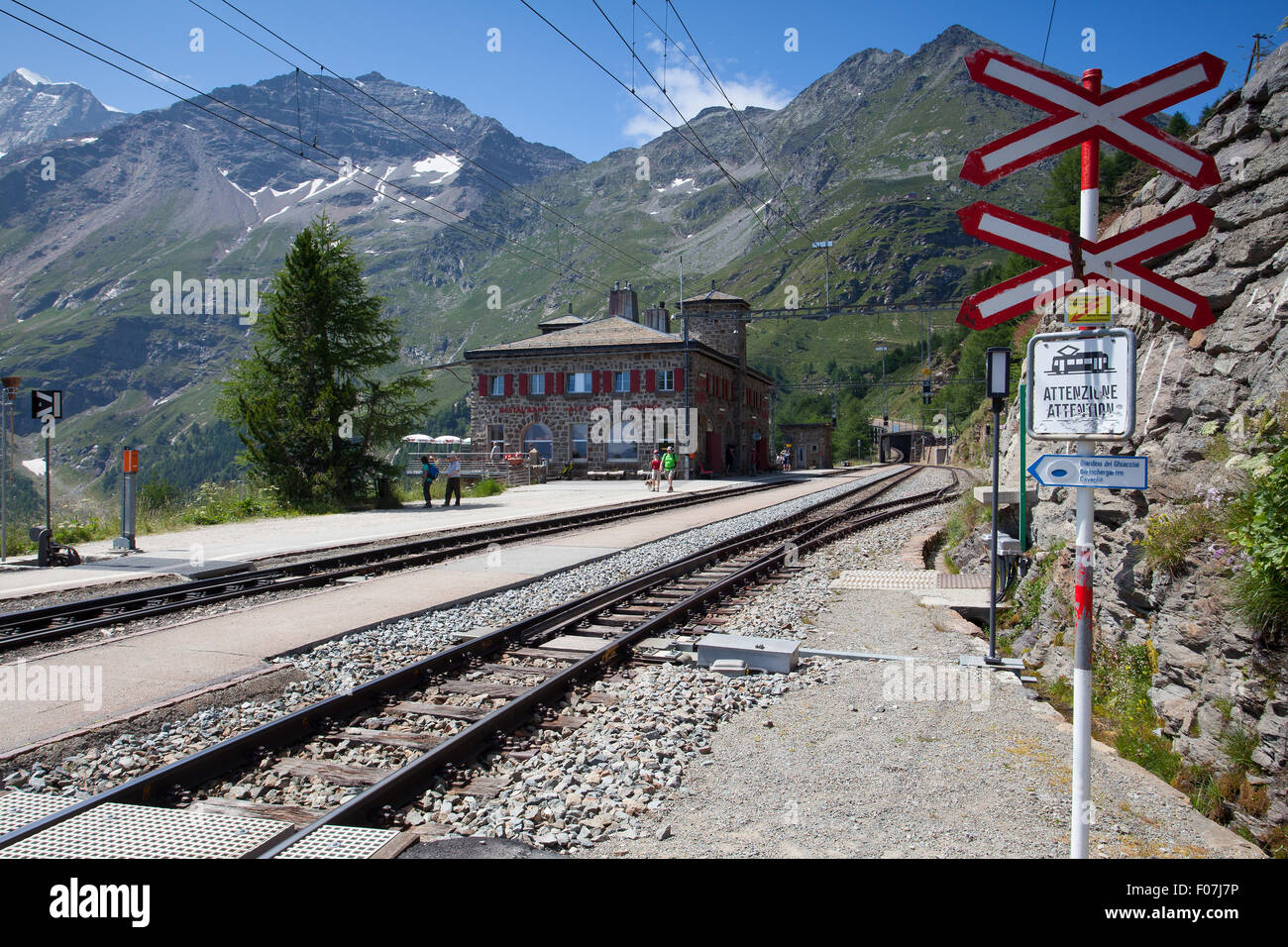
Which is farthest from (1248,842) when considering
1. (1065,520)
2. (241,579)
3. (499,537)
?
(499,537)

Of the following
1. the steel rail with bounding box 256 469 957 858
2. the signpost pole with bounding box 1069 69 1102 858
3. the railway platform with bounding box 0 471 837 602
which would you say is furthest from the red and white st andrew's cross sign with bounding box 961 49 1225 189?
the railway platform with bounding box 0 471 837 602

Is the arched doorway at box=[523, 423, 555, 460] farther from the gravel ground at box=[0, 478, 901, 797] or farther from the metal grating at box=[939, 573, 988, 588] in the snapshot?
the metal grating at box=[939, 573, 988, 588]

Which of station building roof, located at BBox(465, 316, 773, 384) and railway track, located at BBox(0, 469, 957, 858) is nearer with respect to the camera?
railway track, located at BBox(0, 469, 957, 858)

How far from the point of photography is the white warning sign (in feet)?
10.2

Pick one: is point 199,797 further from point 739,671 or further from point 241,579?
point 241,579

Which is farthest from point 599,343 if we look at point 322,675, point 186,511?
point 322,675

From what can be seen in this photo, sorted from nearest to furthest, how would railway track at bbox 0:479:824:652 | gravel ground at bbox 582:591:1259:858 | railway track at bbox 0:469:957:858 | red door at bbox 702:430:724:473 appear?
gravel ground at bbox 582:591:1259:858, railway track at bbox 0:469:957:858, railway track at bbox 0:479:824:652, red door at bbox 702:430:724:473

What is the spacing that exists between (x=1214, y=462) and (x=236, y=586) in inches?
410

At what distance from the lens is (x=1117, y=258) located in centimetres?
331

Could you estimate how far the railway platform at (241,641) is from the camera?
17.3 feet

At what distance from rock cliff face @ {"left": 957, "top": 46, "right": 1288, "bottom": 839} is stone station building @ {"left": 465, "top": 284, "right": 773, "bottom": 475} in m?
33.8
